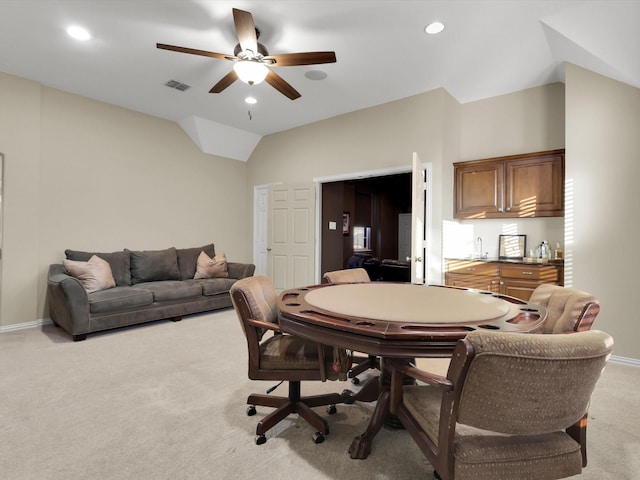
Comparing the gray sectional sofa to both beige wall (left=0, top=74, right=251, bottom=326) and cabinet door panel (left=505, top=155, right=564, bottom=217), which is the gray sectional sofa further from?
cabinet door panel (left=505, top=155, right=564, bottom=217)

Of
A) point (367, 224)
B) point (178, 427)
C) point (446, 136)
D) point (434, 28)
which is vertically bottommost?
point (178, 427)

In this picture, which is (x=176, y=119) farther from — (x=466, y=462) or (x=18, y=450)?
(x=466, y=462)

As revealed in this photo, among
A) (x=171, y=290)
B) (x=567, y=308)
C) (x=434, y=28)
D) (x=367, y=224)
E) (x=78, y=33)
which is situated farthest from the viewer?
(x=367, y=224)

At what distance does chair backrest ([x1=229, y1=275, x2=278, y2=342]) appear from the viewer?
1.89 metres

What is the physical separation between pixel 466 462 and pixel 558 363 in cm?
45

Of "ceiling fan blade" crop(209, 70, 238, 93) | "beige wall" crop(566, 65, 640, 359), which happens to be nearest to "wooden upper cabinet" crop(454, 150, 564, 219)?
"beige wall" crop(566, 65, 640, 359)

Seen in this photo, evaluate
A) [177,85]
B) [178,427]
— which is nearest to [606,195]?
[178,427]

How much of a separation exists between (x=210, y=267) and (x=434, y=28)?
423 centimetres

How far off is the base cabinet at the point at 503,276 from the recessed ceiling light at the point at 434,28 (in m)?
2.51

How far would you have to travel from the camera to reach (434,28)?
9.89 ft

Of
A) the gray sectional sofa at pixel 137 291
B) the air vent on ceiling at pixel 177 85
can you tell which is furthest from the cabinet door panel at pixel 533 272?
the air vent on ceiling at pixel 177 85

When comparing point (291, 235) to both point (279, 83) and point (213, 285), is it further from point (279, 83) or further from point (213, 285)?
point (279, 83)

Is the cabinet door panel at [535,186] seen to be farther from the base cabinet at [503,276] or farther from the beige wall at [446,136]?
the base cabinet at [503,276]

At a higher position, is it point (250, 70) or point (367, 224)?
point (250, 70)
